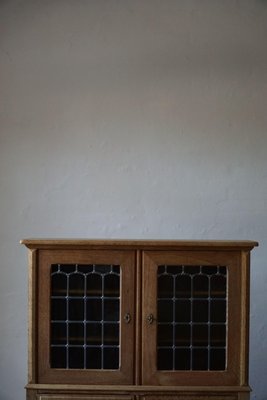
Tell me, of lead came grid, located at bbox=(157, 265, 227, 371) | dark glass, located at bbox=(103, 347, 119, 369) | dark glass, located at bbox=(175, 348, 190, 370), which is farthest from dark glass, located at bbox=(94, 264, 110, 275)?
dark glass, located at bbox=(175, 348, 190, 370)

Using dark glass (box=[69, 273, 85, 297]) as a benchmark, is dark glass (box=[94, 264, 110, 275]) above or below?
above

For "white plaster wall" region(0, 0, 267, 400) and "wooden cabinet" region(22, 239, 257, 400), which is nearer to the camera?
"wooden cabinet" region(22, 239, 257, 400)

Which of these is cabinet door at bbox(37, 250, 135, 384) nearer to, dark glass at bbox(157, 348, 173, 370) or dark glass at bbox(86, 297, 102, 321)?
dark glass at bbox(86, 297, 102, 321)

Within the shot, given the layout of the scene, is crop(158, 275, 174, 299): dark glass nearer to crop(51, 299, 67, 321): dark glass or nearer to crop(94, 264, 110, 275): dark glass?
crop(94, 264, 110, 275): dark glass

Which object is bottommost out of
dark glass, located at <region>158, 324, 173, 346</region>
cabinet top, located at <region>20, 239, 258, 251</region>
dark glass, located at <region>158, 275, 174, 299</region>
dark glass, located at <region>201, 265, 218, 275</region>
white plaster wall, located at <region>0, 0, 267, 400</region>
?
dark glass, located at <region>158, 324, 173, 346</region>

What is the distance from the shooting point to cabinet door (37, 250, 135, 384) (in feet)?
6.15

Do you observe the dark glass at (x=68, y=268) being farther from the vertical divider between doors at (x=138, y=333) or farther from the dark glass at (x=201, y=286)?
the dark glass at (x=201, y=286)

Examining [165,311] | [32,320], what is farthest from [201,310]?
[32,320]

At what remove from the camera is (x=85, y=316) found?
1.89 m

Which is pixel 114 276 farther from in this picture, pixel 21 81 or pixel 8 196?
pixel 21 81

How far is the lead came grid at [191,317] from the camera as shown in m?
1.88

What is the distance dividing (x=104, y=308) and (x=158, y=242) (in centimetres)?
37

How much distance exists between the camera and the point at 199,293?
6.19ft

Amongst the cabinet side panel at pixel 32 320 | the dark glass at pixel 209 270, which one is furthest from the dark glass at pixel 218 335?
the cabinet side panel at pixel 32 320
